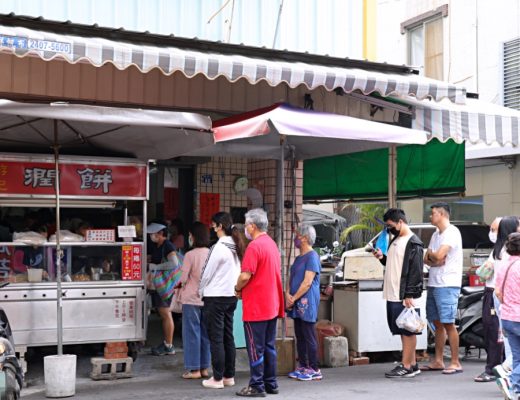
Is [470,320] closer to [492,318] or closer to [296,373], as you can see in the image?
[492,318]

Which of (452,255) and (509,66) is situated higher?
(509,66)

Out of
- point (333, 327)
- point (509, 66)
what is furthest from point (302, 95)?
point (509, 66)

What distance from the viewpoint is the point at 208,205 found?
38.1ft

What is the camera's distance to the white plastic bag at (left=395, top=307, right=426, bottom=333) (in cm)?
777

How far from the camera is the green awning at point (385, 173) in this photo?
37.8ft

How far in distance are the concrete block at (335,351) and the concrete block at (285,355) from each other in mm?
808

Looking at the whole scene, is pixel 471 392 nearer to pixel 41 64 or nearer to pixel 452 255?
pixel 452 255

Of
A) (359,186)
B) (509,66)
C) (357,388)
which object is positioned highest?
(509,66)

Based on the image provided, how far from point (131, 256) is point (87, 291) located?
25.9 inches

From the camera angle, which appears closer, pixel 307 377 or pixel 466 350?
pixel 307 377

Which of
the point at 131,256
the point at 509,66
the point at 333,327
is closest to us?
the point at 131,256

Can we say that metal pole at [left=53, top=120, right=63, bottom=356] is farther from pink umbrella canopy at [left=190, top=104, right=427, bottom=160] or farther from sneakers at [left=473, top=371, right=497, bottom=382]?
sneakers at [left=473, top=371, right=497, bottom=382]

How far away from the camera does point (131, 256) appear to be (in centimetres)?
854

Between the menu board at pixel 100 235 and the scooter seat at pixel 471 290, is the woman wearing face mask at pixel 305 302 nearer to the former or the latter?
the menu board at pixel 100 235
